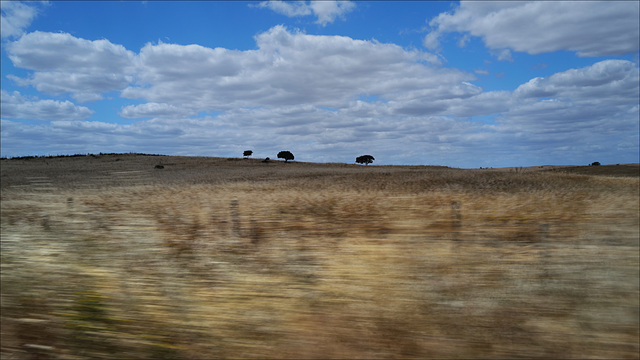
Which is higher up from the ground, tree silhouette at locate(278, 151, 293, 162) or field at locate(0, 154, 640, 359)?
tree silhouette at locate(278, 151, 293, 162)

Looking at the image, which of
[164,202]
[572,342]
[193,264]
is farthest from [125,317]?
[164,202]

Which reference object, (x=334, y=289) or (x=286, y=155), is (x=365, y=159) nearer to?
(x=286, y=155)

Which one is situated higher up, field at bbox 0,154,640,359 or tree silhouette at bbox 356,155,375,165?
tree silhouette at bbox 356,155,375,165

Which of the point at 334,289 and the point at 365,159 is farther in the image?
the point at 365,159

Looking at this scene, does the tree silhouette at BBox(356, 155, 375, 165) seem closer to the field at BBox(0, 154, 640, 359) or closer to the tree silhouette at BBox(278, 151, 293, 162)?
the tree silhouette at BBox(278, 151, 293, 162)

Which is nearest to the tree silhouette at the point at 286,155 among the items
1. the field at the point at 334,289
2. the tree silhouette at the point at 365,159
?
the tree silhouette at the point at 365,159

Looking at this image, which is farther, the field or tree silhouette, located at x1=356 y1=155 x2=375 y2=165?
tree silhouette, located at x1=356 y1=155 x2=375 y2=165

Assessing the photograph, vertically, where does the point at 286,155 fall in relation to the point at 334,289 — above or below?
above

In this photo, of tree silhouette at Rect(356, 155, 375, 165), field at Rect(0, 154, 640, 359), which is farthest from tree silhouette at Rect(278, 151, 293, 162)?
field at Rect(0, 154, 640, 359)

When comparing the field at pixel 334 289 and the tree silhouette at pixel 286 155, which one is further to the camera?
the tree silhouette at pixel 286 155

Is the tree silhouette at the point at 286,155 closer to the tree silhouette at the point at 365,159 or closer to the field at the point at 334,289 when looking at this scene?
the tree silhouette at the point at 365,159

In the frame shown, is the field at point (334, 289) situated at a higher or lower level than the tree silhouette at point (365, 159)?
lower

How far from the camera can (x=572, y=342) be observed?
10.4ft

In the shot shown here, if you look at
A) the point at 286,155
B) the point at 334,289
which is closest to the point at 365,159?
the point at 286,155
